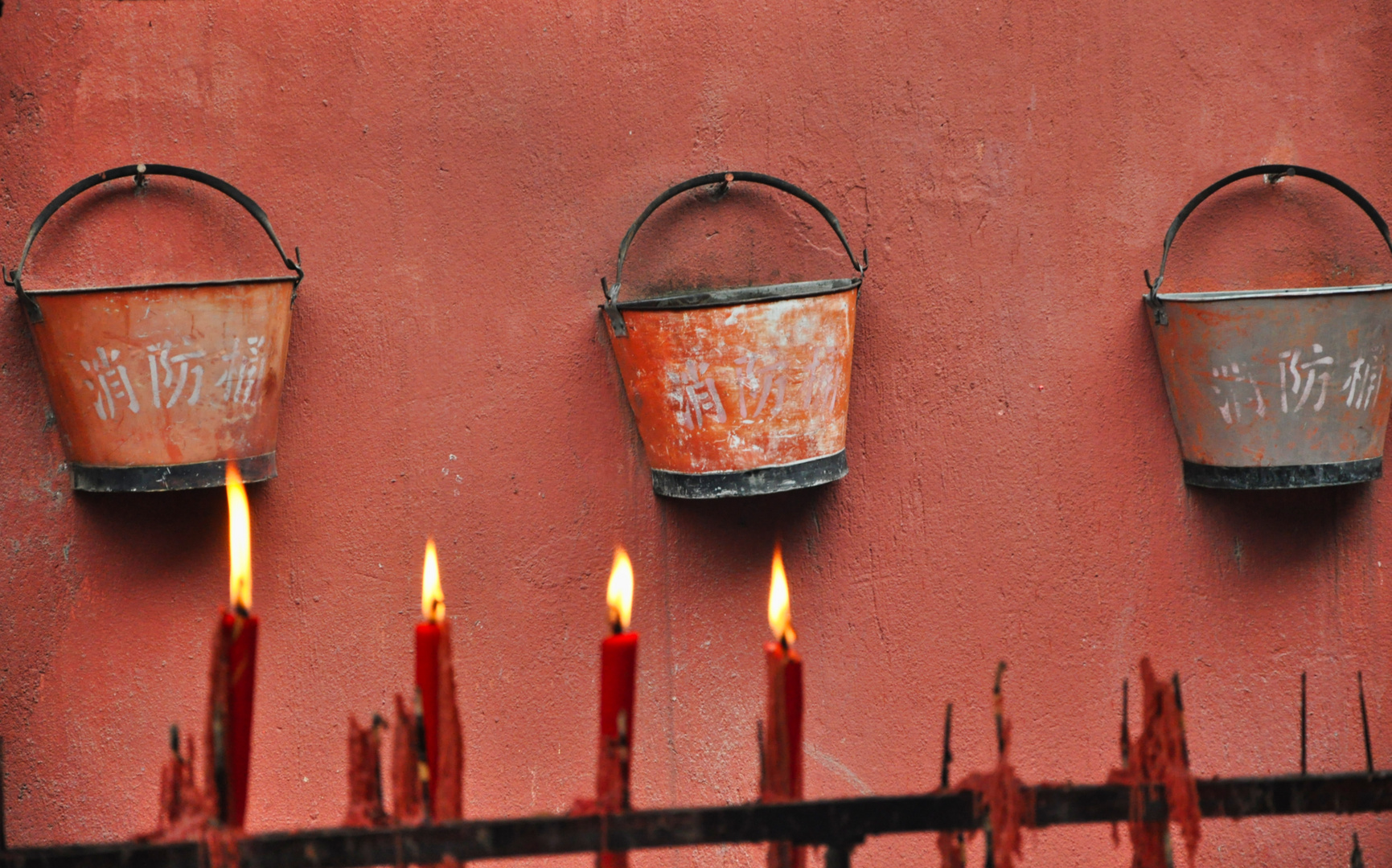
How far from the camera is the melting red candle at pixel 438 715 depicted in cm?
72

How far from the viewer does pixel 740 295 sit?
5.49ft

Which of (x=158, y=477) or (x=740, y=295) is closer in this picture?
(x=158, y=477)

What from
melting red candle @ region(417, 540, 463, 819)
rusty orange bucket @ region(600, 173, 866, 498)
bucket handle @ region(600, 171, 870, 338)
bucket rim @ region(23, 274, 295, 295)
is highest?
bucket handle @ region(600, 171, 870, 338)

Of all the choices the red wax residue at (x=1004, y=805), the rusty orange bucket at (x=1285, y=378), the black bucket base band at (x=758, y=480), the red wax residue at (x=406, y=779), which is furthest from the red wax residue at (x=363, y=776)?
the rusty orange bucket at (x=1285, y=378)

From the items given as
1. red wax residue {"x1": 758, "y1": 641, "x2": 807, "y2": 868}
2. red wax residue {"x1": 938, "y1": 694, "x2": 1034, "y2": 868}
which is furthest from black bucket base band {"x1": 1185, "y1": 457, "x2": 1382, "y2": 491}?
red wax residue {"x1": 758, "y1": 641, "x2": 807, "y2": 868}

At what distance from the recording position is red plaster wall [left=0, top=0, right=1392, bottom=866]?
162cm

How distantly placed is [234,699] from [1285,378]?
155cm

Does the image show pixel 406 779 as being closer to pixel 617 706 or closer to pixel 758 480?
pixel 617 706

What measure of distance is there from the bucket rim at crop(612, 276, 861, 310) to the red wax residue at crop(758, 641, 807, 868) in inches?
31.6

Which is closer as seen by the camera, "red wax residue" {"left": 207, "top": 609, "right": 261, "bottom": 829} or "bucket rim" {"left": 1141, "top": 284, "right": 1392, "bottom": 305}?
"red wax residue" {"left": 207, "top": 609, "right": 261, "bottom": 829}

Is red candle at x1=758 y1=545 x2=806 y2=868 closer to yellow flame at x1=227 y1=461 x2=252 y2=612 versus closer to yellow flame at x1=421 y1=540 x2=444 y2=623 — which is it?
yellow flame at x1=421 y1=540 x2=444 y2=623

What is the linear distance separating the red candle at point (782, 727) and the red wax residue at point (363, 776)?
0.27m

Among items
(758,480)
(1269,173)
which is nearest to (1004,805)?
(758,480)

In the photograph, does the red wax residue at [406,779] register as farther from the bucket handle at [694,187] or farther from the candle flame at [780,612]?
the bucket handle at [694,187]
